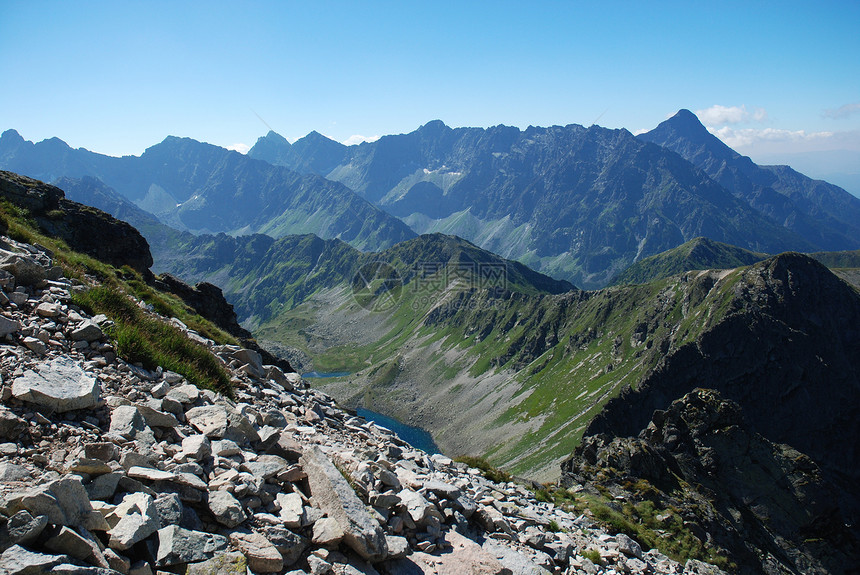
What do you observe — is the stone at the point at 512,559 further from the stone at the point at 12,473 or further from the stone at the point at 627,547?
the stone at the point at 12,473

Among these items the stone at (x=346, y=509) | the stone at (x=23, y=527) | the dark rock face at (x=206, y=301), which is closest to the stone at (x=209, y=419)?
the stone at (x=346, y=509)

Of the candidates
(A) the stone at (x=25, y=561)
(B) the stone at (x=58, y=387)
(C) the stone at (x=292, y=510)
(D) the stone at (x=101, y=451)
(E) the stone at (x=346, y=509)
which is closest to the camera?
(A) the stone at (x=25, y=561)

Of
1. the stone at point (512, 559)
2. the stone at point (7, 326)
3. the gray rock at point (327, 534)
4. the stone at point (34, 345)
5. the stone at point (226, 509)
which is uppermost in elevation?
the stone at point (7, 326)

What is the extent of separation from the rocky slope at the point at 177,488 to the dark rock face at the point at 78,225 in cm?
3354

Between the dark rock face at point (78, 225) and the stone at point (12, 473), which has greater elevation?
the dark rock face at point (78, 225)

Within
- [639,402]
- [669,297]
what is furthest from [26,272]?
[669,297]

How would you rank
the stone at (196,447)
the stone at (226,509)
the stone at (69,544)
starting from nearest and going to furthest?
1. the stone at (69,544)
2. the stone at (226,509)
3. the stone at (196,447)

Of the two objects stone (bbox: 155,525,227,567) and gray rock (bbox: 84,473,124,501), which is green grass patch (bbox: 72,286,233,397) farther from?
stone (bbox: 155,525,227,567)

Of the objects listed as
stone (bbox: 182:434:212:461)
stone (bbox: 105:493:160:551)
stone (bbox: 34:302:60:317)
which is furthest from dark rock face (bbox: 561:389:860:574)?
stone (bbox: 34:302:60:317)

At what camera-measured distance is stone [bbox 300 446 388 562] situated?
876cm

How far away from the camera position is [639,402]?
11744 centimetres

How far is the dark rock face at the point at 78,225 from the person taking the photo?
40.5 metres

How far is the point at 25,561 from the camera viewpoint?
5.36 m

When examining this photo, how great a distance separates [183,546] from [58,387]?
423cm
